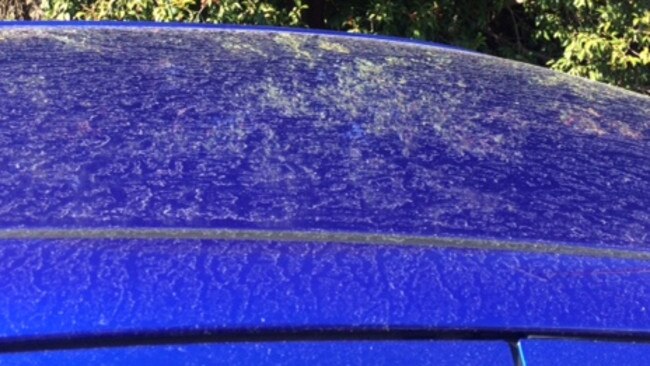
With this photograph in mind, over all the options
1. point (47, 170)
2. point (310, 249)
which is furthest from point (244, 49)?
point (310, 249)

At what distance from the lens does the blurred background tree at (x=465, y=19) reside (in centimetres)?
521

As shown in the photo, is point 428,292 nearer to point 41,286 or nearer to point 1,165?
point 41,286

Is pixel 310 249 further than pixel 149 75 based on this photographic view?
No

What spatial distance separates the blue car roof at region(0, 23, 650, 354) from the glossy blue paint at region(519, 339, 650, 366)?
18mm

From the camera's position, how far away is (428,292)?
3.87 ft

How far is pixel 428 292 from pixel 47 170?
59cm

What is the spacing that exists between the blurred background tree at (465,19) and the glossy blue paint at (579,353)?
13.5 feet

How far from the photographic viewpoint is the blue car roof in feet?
3.75

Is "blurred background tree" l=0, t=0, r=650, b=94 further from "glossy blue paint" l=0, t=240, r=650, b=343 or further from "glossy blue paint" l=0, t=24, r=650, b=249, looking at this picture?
"glossy blue paint" l=0, t=240, r=650, b=343

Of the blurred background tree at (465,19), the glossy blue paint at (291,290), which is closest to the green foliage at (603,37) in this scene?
the blurred background tree at (465,19)

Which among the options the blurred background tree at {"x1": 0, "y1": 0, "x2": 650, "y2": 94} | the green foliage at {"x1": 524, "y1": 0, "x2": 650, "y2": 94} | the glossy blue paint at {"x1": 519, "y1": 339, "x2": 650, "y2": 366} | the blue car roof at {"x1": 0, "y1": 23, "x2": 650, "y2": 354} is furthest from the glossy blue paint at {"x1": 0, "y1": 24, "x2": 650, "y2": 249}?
the green foliage at {"x1": 524, "y1": 0, "x2": 650, "y2": 94}

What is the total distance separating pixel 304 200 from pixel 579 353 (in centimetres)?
42

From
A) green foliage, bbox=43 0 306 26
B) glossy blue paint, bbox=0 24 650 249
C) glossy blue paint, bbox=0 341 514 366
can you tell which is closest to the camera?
glossy blue paint, bbox=0 341 514 366

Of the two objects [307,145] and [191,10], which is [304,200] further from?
[191,10]
